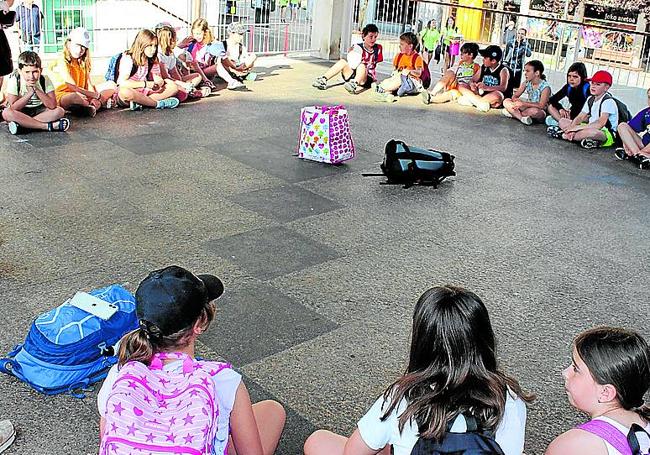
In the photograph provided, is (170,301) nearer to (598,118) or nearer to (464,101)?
(598,118)

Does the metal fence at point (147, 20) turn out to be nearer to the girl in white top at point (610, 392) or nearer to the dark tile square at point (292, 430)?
the dark tile square at point (292, 430)

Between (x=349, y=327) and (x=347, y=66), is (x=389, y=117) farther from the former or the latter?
(x=349, y=327)

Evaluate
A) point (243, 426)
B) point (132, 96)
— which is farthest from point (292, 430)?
point (132, 96)

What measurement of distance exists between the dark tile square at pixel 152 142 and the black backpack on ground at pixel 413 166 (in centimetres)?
209

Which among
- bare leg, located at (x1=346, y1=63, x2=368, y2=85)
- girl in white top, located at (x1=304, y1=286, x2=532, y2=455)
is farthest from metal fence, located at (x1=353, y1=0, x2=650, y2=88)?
girl in white top, located at (x1=304, y1=286, x2=532, y2=455)

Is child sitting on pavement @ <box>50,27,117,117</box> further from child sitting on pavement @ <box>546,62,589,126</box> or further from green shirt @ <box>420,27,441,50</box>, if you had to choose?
green shirt @ <box>420,27,441,50</box>

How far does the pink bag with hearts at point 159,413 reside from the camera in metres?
2.09

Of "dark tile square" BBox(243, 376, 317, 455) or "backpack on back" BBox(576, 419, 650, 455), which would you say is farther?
"dark tile square" BBox(243, 376, 317, 455)

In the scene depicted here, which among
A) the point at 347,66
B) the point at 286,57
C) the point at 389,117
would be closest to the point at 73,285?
the point at 389,117

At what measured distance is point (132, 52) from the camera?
8.91 m

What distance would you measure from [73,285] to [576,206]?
4.25 metres

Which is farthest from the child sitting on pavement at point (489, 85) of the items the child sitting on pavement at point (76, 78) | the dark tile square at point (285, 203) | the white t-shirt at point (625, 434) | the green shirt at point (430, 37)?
the white t-shirt at point (625, 434)

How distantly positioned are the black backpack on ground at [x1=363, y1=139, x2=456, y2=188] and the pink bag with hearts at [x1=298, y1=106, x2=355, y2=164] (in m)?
0.54

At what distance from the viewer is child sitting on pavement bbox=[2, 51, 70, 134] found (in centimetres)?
743
